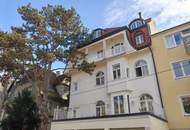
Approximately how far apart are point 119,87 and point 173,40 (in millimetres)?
6430

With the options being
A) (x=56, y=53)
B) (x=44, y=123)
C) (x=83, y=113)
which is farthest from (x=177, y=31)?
(x=44, y=123)

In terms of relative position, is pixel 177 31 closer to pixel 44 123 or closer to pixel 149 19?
pixel 149 19

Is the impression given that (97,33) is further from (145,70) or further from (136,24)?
(145,70)

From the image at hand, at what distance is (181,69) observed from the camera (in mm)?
15695

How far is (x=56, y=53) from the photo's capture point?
1555 centimetres

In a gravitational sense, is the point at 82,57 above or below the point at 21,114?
above

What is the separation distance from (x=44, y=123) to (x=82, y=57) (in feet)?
23.3

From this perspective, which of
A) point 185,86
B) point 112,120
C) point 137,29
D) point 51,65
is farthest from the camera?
point 137,29

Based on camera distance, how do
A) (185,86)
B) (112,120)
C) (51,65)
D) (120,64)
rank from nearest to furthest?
(112,120)
(185,86)
(51,65)
(120,64)

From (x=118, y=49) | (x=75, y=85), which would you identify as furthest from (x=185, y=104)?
(x=75, y=85)

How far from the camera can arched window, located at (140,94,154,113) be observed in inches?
633

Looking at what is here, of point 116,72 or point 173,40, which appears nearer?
point 173,40

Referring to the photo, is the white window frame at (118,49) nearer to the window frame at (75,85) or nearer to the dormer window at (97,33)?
the dormer window at (97,33)

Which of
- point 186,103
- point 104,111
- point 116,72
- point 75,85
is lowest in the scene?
point 104,111
